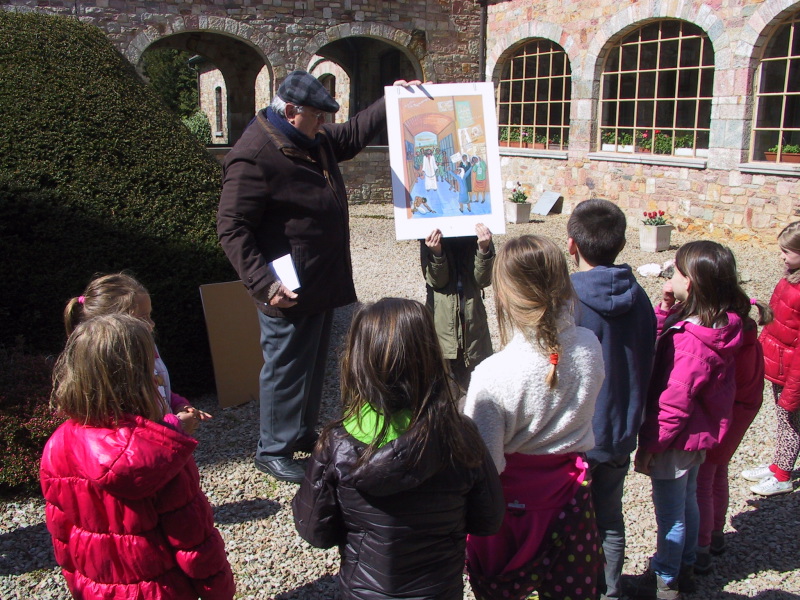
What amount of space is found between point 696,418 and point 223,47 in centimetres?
1904

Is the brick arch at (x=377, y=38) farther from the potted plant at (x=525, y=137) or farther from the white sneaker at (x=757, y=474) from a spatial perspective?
the white sneaker at (x=757, y=474)

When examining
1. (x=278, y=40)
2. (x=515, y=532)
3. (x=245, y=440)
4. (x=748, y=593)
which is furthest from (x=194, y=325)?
(x=278, y=40)

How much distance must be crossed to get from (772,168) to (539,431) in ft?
30.3

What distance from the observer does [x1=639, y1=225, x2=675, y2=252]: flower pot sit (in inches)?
391

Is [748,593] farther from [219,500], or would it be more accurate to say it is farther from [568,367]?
[219,500]

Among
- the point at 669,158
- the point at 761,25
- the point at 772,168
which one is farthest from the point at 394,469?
the point at 669,158

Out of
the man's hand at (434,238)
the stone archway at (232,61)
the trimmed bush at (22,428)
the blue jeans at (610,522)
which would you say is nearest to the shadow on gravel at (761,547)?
the blue jeans at (610,522)

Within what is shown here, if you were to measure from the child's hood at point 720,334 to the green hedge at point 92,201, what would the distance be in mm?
2919

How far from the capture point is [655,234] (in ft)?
32.6

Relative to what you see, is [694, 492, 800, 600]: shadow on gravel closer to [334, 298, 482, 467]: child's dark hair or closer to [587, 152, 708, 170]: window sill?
[334, 298, 482, 467]: child's dark hair

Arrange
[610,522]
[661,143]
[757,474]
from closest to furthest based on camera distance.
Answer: [610,522], [757,474], [661,143]

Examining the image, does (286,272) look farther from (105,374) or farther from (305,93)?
(105,374)

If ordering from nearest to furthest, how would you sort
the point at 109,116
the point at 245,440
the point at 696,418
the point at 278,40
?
1. the point at 696,418
2. the point at 245,440
3. the point at 109,116
4. the point at 278,40

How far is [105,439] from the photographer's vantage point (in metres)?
1.76
